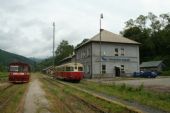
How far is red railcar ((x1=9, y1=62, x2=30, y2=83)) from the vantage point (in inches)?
1553

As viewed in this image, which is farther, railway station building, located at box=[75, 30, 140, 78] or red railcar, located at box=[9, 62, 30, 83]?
railway station building, located at box=[75, 30, 140, 78]

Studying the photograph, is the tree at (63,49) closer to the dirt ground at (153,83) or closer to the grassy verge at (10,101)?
the dirt ground at (153,83)

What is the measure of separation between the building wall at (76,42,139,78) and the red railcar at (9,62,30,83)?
17.0 metres

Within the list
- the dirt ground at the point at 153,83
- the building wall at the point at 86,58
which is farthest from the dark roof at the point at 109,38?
the dirt ground at the point at 153,83

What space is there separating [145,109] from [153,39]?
9135 cm

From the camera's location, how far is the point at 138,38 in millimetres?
100125

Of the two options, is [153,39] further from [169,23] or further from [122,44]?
[122,44]

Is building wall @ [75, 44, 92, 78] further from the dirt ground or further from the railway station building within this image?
the dirt ground

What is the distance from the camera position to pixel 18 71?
3947cm

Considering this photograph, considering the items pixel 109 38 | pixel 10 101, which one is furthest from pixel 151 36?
pixel 10 101

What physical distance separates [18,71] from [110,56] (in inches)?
886

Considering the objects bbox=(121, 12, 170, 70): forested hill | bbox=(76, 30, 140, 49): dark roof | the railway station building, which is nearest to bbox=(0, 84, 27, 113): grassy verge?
the railway station building

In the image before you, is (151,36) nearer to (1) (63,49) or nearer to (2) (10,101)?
(1) (63,49)

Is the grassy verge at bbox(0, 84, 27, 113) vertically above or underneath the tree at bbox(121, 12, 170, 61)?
underneath
